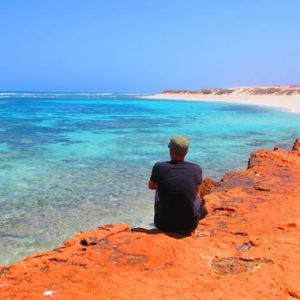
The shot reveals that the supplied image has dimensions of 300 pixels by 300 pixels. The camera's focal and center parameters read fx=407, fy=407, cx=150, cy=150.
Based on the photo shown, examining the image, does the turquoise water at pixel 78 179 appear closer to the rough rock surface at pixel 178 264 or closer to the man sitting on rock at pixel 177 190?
the rough rock surface at pixel 178 264

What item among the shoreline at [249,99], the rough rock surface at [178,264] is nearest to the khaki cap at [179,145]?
the rough rock surface at [178,264]

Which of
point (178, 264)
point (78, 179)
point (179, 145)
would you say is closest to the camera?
point (178, 264)

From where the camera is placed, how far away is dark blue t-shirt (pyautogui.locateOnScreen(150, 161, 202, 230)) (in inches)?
189

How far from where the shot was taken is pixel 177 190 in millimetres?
4781

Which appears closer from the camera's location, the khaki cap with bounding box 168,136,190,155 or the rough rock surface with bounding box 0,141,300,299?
the rough rock surface with bounding box 0,141,300,299

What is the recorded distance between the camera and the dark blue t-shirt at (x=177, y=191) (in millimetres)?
4797

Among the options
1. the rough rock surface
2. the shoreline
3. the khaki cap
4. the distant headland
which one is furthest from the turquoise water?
the distant headland

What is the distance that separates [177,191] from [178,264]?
94cm

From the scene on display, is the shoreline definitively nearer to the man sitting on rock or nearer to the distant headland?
the distant headland

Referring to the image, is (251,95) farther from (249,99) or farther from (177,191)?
(177,191)

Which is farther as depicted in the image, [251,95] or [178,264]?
[251,95]

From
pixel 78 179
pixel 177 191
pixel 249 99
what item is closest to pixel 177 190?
pixel 177 191

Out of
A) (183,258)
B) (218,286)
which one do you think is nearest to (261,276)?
(218,286)

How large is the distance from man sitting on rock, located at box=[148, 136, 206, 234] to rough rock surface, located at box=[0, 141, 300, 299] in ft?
0.62
